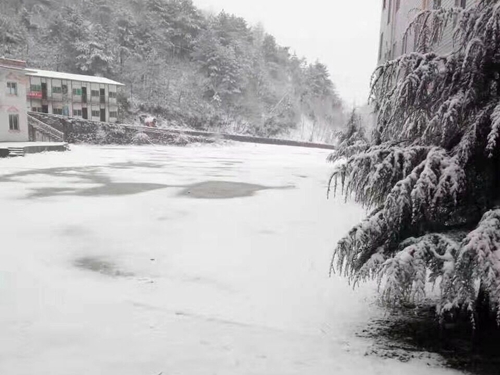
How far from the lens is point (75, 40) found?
53.0m

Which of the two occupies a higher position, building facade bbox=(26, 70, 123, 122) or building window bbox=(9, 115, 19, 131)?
building facade bbox=(26, 70, 123, 122)

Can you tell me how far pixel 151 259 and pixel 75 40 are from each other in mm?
54003

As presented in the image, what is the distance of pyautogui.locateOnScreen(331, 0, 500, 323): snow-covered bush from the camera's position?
363 centimetres

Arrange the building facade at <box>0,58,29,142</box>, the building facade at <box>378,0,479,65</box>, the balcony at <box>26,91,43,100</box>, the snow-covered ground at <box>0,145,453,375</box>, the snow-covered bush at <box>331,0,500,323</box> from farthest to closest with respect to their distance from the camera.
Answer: the balcony at <box>26,91,43,100</box>
the building facade at <box>0,58,29,142</box>
the building facade at <box>378,0,479,65</box>
the snow-covered ground at <box>0,145,453,375</box>
the snow-covered bush at <box>331,0,500,323</box>

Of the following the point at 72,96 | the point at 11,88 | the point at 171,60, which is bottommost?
the point at 11,88

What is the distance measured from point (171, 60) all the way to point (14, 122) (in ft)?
119

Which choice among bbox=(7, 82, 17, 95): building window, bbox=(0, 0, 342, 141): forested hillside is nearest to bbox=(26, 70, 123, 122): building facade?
bbox=(0, 0, 342, 141): forested hillside

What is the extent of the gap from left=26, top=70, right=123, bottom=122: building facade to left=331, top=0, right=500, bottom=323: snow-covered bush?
44.4 m

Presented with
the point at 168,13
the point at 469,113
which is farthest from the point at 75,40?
the point at 469,113

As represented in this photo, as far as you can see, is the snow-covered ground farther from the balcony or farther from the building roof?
the balcony

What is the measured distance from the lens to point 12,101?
3097cm

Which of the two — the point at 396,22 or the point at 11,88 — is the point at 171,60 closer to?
the point at 11,88

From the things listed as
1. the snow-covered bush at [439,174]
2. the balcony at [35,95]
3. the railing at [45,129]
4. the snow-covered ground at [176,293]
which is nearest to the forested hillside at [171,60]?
the balcony at [35,95]

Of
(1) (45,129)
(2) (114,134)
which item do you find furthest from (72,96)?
(1) (45,129)
